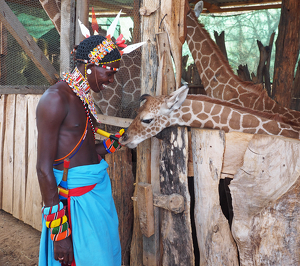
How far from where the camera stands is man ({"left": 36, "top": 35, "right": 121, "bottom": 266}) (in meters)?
1.82

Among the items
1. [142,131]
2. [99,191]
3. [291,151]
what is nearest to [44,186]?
[99,191]

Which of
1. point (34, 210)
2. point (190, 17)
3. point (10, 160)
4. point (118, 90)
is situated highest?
point (190, 17)

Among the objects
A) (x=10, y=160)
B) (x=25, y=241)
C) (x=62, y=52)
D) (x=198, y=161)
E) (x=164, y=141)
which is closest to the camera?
(x=198, y=161)

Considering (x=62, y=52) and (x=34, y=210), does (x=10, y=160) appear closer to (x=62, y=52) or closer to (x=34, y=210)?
(x=34, y=210)

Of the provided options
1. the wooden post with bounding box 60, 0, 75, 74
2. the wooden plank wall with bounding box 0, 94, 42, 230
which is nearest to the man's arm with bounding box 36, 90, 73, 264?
the wooden post with bounding box 60, 0, 75, 74

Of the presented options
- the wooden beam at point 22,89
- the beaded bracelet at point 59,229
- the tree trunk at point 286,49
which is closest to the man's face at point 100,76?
the beaded bracelet at point 59,229

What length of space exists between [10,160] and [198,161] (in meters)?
3.44

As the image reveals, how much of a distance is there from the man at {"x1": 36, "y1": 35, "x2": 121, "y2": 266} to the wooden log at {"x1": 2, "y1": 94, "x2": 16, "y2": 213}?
115 inches

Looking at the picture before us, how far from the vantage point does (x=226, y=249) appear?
238 cm

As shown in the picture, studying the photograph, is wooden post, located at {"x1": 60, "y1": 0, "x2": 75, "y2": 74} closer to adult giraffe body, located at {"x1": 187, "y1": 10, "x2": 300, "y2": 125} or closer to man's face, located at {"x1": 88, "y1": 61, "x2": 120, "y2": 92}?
man's face, located at {"x1": 88, "y1": 61, "x2": 120, "y2": 92}

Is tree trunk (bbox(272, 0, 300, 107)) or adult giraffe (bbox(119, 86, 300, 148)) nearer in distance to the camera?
adult giraffe (bbox(119, 86, 300, 148))

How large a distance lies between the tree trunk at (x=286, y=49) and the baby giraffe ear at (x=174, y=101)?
3868 mm

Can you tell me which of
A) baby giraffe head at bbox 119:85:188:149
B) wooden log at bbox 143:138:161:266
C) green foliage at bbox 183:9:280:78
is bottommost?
wooden log at bbox 143:138:161:266

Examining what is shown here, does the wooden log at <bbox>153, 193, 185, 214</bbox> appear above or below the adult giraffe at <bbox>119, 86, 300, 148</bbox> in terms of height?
below
